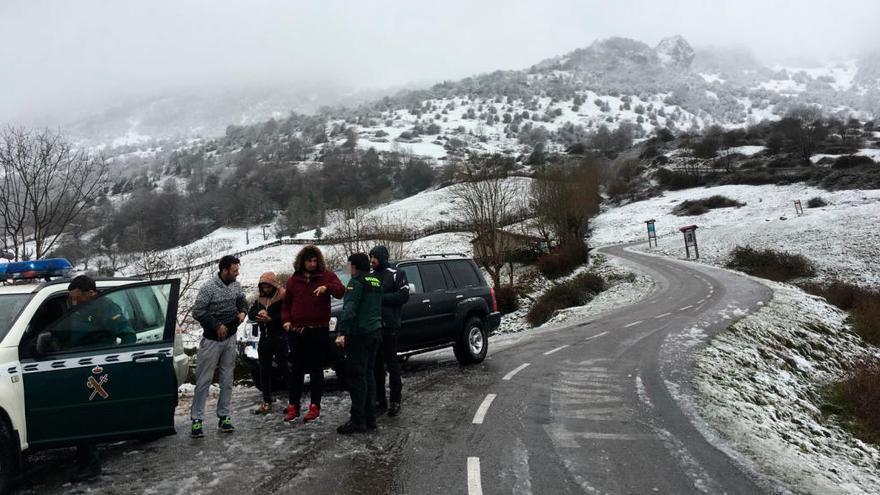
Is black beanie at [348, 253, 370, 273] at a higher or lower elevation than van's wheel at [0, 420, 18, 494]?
higher

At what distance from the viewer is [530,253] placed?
4528cm

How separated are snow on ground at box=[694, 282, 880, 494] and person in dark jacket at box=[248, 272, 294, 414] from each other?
578cm

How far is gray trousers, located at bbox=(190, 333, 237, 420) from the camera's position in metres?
5.92

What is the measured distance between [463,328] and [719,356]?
243 inches

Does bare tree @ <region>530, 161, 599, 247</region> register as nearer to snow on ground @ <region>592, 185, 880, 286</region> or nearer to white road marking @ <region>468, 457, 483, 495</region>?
snow on ground @ <region>592, 185, 880, 286</region>

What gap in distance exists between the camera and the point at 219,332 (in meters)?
5.79

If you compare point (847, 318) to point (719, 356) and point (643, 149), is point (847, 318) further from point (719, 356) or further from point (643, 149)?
point (643, 149)

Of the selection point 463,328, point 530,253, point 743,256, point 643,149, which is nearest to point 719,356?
point 463,328

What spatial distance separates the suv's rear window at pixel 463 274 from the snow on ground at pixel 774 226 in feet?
98.6

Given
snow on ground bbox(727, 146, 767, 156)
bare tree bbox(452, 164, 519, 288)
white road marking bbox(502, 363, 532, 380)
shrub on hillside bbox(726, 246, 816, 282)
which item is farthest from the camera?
snow on ground bbox(727, 146, 767, 156)

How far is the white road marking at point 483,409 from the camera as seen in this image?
644 centimetres

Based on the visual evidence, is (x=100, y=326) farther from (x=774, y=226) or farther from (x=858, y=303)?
(x=774, y=226)

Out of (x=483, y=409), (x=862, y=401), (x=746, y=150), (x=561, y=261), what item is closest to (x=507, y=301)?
(x=561, y=261)

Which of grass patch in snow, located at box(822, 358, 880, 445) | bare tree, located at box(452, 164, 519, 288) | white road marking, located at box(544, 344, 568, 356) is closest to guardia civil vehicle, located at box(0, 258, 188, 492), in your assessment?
white road marking, located at box(544, 344, 568, 356)
